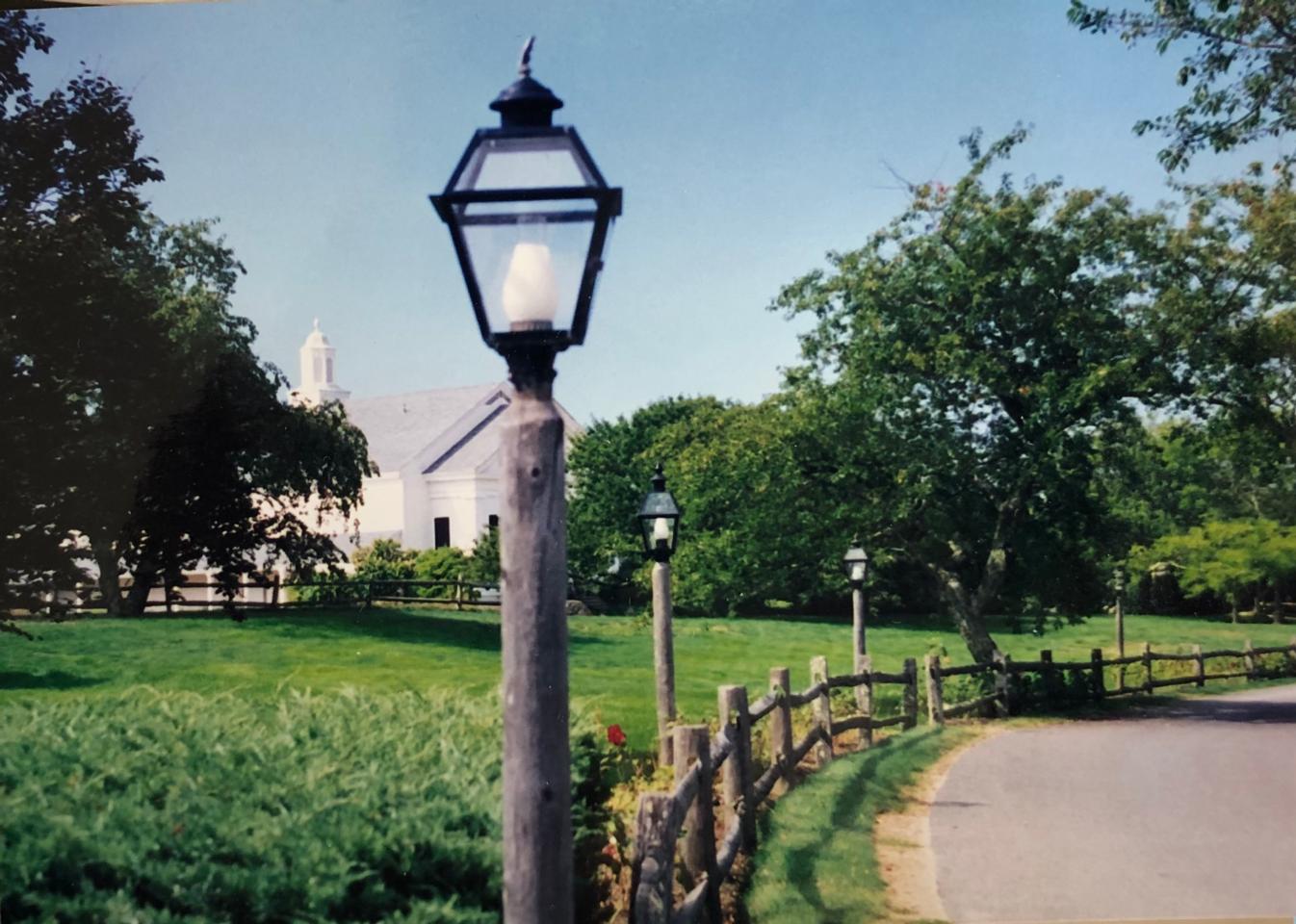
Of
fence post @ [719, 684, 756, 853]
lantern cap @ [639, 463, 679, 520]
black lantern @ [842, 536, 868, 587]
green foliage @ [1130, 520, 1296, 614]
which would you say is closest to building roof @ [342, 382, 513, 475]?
lantern cap @ [639, 463, 679, 520]

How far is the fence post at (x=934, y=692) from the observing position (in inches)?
364

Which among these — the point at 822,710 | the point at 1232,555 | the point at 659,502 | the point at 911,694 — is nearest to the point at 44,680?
the point at 659,502

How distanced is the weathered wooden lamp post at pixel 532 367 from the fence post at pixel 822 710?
6.14m

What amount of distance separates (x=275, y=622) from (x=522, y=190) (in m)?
3.61

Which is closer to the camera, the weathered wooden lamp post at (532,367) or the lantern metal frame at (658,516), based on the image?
the weathered wooden lamp post at (532,367)

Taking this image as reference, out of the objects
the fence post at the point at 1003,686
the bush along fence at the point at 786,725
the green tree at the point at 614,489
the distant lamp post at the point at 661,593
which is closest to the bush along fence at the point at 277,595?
the green tree at the point at 614,489

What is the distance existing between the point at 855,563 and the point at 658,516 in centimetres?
247

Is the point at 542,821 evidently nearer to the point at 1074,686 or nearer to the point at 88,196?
the point at 88,196

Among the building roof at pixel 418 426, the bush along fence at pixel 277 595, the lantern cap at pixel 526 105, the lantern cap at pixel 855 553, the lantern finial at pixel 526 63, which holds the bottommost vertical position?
the bush along fence at pixel 277 595

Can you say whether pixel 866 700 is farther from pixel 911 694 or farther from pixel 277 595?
pixel 277 595

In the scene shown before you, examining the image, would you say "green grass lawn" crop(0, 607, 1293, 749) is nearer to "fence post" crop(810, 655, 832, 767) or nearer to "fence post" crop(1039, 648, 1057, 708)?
"fence post" crop(1039, 648, 1057, 708)

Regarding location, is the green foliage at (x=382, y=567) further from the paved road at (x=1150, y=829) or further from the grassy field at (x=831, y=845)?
the paved road at (x=1150, y=829)

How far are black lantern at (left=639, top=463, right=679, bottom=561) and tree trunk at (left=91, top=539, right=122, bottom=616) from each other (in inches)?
100

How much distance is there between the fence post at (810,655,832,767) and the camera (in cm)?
864
